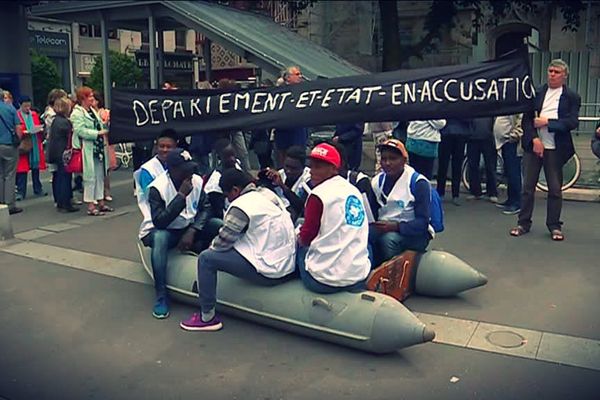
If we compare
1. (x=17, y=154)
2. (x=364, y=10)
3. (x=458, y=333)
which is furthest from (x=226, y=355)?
(x=364, y=10)

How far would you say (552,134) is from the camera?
7.18m

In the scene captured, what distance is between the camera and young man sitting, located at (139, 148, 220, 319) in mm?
5285

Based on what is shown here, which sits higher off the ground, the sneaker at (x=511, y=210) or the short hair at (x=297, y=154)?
the short hair at (x=297, y=154)

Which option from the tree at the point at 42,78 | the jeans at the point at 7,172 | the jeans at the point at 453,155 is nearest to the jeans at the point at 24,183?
the jeans at the point at 7,172

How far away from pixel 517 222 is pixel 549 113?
61.9 inches

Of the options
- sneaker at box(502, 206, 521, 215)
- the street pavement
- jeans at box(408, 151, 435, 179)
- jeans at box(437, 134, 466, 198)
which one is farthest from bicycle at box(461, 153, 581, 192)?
the street pavement

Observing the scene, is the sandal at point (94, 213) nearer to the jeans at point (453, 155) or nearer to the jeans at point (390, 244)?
the jeans at point (453, 155)

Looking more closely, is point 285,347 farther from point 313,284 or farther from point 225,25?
point 225,25

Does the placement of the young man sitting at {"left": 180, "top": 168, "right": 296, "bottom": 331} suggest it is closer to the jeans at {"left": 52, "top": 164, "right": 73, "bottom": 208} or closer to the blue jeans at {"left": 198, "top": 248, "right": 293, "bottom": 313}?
the blue jeans at {"left": 198, "top": 248, "right": 293, "bottom": 313}

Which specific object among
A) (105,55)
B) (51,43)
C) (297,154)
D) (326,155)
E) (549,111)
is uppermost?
(51,43)

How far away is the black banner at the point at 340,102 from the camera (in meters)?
6.45

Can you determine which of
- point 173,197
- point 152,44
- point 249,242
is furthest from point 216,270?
point 152,44

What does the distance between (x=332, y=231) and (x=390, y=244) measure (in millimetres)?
1034

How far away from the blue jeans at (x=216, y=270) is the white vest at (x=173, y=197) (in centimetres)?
72
